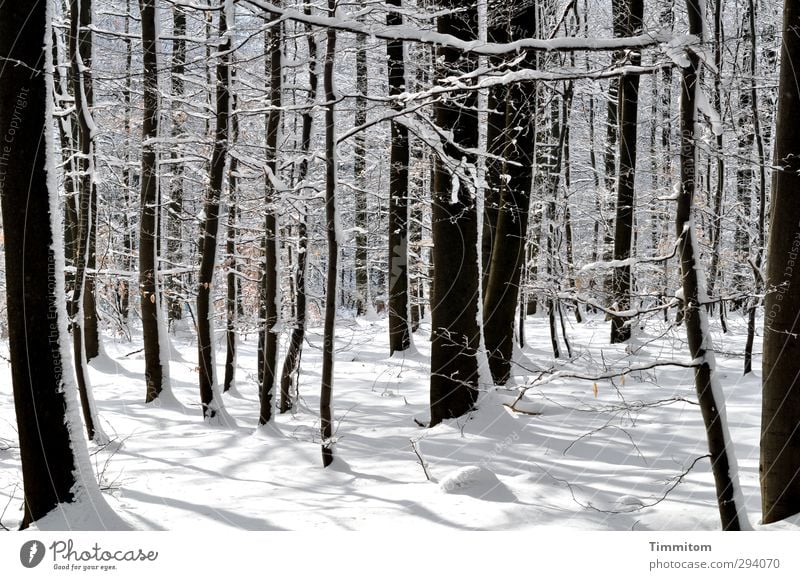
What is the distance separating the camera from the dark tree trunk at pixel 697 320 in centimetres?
433

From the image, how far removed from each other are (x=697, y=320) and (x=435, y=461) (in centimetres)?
367

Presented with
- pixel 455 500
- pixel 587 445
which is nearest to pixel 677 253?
pixel 455 500

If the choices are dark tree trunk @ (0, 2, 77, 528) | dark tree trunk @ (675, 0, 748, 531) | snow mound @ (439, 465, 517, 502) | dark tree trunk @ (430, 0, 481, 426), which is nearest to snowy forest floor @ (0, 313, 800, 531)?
snow mound @ (439, 465, 517, 502)

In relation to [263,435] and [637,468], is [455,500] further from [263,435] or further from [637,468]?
[263,435]

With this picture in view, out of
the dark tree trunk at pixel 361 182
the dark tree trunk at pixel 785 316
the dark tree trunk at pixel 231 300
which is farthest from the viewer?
the dark tree trunk at pixel 361 182

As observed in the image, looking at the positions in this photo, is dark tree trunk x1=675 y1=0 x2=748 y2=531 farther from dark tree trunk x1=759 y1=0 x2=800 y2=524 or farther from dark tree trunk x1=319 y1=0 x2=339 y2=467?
dark tree trunk x1=319 y1=0 x2=339 y2=467

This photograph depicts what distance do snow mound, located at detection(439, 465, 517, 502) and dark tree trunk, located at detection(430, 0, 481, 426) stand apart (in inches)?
80.2

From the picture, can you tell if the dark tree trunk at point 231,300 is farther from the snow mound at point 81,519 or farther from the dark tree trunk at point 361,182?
the snow mound at point 81,519

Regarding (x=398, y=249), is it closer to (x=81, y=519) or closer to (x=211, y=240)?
(x=211, y=240)

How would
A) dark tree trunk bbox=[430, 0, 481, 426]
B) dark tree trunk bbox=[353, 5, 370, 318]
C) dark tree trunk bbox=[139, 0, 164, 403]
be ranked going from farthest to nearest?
dark tree trunk bbox=[353, 5, 370, 318]
dark tree trunk bbox=[139, 0, 164, 403]
dark tree trunk bbox=[430, 0, 481, 426]

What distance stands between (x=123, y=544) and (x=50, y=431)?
39.2 inches

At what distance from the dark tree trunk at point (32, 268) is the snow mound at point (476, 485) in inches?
120

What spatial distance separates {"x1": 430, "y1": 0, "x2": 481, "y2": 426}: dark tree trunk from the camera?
8.14 m

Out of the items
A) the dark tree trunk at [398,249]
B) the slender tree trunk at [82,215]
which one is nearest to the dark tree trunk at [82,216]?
the slender tree trunk at [82,215]
